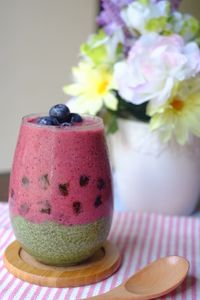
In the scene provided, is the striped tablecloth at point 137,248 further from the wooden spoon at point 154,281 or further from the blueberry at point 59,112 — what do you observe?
the blueberry at point 59,112

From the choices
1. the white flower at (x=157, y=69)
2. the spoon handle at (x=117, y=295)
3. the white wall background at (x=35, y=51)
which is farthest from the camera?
the white wall background at (x=35, y=51)

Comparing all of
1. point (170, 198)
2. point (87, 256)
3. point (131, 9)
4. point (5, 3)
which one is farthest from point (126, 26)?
point (5, 3)

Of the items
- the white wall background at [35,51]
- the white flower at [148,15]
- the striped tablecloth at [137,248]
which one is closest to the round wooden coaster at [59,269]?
the striped tablecloth at [137,248]

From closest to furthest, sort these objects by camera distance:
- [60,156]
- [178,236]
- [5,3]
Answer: [60,156] → [178,236] → [5,3]

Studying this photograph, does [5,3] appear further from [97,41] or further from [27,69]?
[97,41]

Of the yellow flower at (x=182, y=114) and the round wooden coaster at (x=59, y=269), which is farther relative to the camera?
the yellow flower at (x=182, y=114)

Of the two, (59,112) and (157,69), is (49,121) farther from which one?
(157,69)
